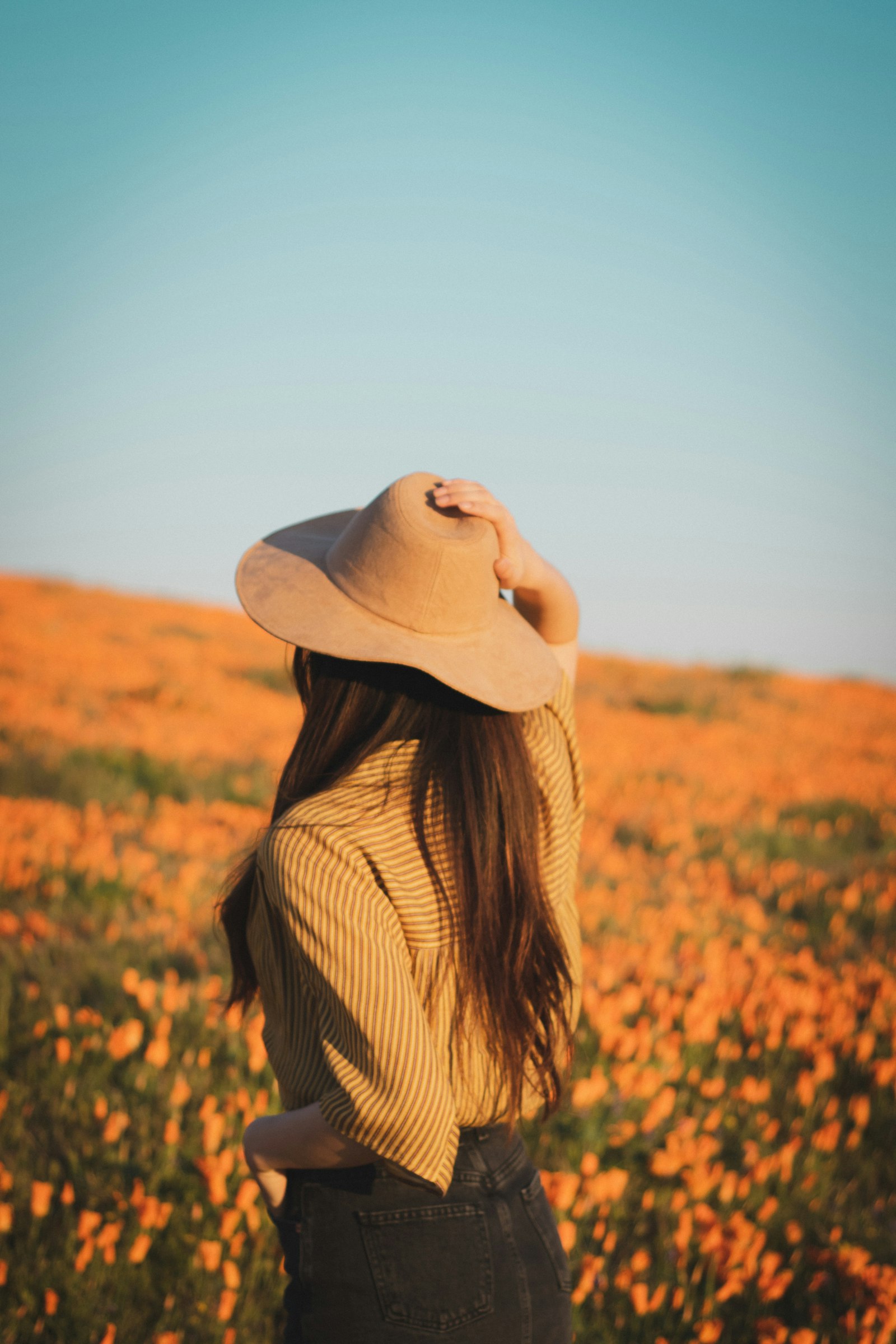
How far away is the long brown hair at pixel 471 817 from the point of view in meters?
1.48

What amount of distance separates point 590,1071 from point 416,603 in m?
3.10

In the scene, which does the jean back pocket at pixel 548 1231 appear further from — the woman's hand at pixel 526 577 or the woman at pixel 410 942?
the woman's hand at pixel 526 577

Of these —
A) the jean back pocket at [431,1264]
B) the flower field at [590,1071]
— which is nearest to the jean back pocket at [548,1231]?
the jean back pocket at [431,1264]

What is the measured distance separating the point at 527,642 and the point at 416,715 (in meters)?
0.31

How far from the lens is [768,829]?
8.05 meters

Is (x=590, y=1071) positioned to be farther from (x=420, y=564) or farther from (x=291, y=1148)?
(x=420, y=564)

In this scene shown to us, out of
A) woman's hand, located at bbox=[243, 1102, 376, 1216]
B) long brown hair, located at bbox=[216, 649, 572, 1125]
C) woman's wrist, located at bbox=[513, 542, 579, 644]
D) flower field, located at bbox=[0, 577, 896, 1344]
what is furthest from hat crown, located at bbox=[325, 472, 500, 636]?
flower field, located at bbox=[0, 577, 896, 1344]

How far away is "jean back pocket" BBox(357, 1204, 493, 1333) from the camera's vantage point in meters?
1.42

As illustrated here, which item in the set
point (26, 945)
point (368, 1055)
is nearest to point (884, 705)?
point (26, 945)

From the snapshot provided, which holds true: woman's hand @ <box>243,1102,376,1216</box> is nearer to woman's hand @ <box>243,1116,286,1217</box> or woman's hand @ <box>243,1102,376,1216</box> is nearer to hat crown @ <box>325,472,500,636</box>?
woman's hand @ <box>243,1116,286,1217</box>

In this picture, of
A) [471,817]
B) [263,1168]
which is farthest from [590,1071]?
[471,817]

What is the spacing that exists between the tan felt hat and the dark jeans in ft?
2.93

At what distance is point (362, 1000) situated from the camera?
128 centimetres

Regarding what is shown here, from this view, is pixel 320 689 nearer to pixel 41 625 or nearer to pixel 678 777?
pixel 678 777
